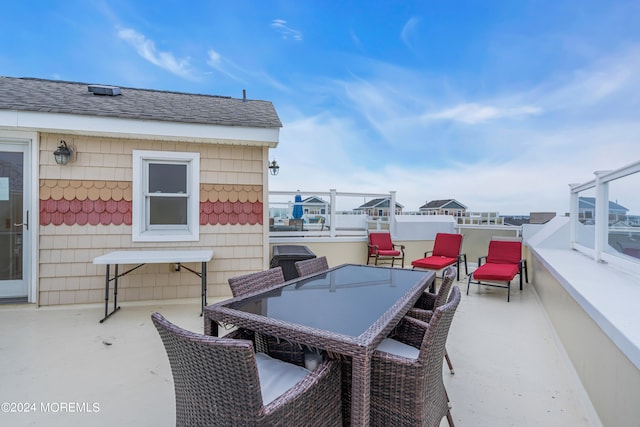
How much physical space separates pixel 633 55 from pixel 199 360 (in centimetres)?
734

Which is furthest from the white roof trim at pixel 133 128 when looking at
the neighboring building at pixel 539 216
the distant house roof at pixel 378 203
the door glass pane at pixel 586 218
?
the neighboring building at pixel 539 216

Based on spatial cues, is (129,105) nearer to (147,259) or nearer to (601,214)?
(147,259)

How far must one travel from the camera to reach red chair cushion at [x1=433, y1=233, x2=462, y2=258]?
19.5ft

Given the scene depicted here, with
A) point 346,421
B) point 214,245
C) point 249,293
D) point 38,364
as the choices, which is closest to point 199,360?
point 346,421

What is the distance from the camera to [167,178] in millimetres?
4328

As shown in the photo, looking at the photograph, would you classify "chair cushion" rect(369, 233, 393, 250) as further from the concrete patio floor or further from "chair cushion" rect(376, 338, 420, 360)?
"chair cushion" rect(376, 338, 420, 360)

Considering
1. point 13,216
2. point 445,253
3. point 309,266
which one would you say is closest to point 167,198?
point 13,216

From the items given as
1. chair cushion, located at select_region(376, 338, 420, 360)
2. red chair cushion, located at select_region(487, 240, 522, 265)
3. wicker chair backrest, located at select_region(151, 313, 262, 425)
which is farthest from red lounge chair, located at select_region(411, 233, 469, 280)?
wicker chair backrest, located at select_region(151, 313, 262, 425)

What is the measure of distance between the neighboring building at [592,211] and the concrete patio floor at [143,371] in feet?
4.53

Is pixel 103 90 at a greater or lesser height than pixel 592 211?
greater

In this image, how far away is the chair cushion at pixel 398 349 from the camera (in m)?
1.74

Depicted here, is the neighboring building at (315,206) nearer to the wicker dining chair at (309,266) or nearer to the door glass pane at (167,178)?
the door glass pane at (167,178)

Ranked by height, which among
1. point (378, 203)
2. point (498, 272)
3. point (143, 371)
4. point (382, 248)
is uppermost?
point (378, 203)

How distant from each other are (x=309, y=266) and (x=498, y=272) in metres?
3.48
